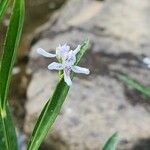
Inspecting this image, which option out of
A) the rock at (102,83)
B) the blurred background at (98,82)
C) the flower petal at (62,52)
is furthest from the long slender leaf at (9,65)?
the rock at (102,83)

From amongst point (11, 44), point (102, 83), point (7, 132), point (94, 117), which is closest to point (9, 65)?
point (11, 44)

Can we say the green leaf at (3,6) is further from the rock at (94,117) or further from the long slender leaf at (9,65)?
the rock at (94,117)

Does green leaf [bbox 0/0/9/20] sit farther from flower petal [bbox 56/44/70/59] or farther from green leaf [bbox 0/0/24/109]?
flower petal [bbox 56/44/70/59]

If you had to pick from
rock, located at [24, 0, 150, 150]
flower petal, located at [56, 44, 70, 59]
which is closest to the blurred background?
rock, located at [24, 0, 150, 150]

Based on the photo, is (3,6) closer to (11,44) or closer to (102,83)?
(11,44)

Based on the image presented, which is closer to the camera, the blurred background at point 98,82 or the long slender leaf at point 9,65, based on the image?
the long slender leaf at point 9,65

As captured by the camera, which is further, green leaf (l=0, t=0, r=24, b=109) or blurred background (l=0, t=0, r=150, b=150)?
blurred background (l=0, t=0, r=150, b=150)
